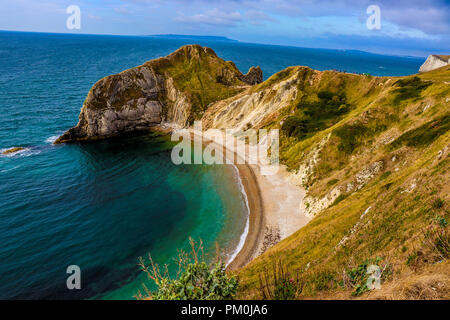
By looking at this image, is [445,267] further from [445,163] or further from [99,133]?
[99,133]

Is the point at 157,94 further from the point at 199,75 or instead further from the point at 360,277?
the point at 360,277

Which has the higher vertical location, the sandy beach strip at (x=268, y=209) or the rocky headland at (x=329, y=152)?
the rocky headland at (x=329, y=152)

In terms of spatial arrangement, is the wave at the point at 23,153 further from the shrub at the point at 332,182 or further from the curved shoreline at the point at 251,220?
the shrub at the point at 332,182

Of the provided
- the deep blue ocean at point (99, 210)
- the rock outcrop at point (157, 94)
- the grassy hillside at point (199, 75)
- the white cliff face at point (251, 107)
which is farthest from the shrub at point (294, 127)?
the rock outcrop at point (157, 94)

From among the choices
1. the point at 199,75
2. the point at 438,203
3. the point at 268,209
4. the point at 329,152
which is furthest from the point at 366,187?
the point at 199,75

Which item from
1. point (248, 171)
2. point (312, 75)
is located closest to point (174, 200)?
point (248, 171)

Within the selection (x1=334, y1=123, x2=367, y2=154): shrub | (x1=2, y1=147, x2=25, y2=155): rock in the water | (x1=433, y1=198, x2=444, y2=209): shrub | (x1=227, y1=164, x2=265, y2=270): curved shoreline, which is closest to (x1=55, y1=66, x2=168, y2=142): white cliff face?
(x1=2, y1=147, x2=25, y2=155): rock in the water

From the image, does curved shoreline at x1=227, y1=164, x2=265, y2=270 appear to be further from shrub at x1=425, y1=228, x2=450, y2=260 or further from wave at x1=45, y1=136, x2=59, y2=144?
wave at x1=45, y1=136, x2=59, y2=144
